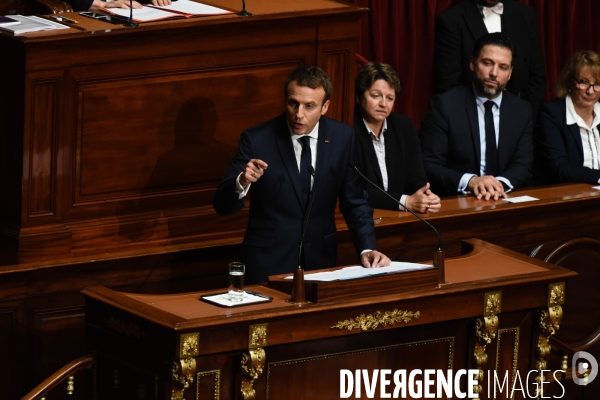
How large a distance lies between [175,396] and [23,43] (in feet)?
4.90

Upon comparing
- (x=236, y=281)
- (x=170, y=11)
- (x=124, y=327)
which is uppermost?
(x=170, y=11)

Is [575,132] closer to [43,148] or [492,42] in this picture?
[492,42]

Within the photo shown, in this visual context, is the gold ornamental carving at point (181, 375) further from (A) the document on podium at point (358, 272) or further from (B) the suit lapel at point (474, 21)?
(B) the suit lapel at point (474, 21)

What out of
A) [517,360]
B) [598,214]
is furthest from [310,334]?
[598,214]

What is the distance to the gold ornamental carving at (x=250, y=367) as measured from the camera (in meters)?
4.32

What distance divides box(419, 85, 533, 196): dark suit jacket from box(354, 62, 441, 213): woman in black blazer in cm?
25

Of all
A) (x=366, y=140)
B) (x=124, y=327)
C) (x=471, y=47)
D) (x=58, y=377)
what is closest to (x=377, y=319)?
(x=124, y=327)

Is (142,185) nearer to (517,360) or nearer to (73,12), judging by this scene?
(73,12)

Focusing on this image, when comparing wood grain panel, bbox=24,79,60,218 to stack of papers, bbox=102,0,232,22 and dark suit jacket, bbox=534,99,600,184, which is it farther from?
dark suit jacket, bbox=534,99,600,184

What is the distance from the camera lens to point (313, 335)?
4445 mm

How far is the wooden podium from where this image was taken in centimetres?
426

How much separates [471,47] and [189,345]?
11.1 ft

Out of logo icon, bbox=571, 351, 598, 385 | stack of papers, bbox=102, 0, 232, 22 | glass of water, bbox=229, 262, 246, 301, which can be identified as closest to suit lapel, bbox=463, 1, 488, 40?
logo icon, bbox=571, 351, 598, 385

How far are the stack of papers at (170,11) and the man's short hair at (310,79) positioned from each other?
0.63 m
